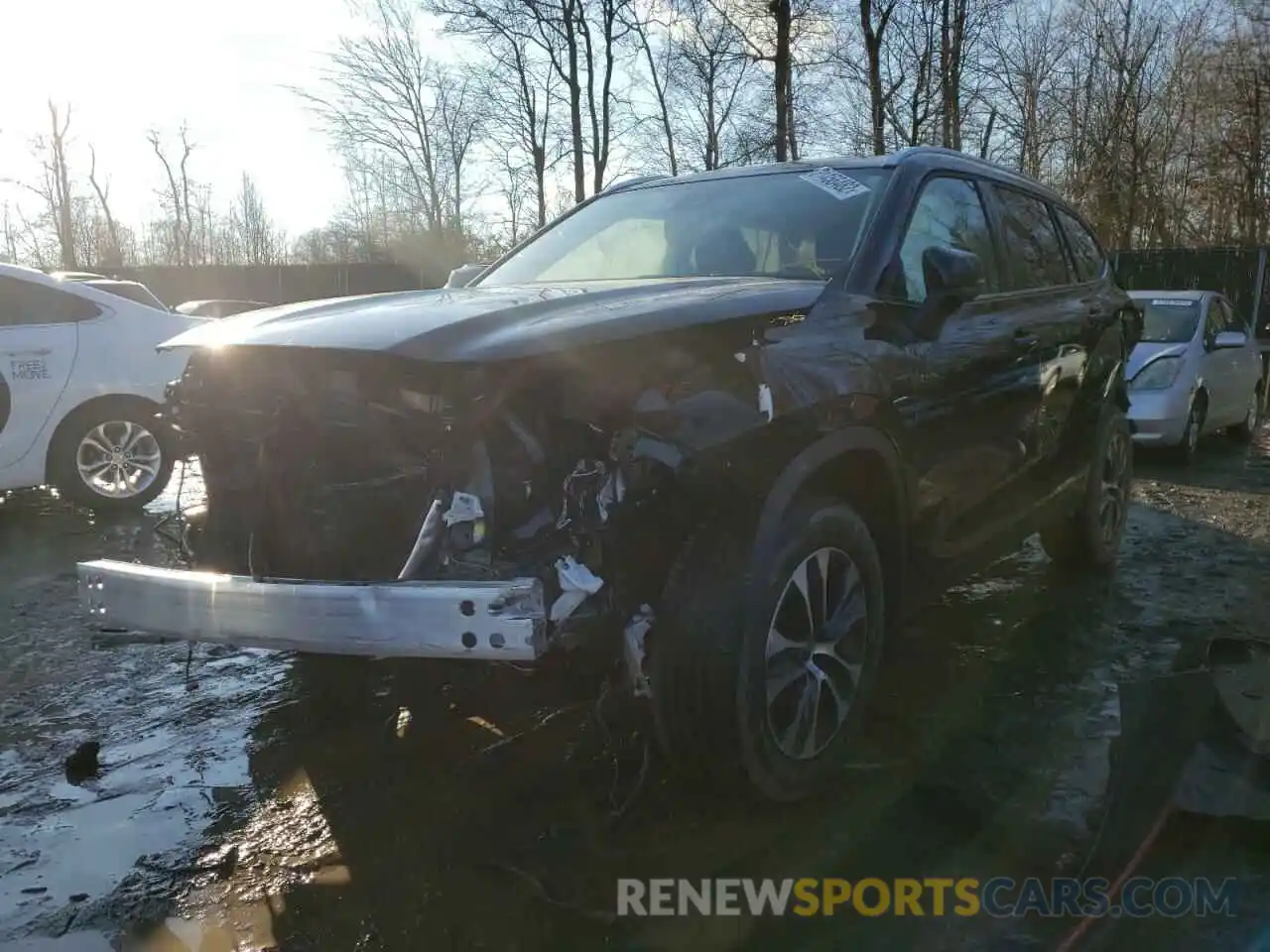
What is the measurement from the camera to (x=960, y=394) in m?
3.43

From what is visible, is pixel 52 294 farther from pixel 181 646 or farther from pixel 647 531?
pixel 647 531

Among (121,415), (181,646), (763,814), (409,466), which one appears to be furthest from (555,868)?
(121,415)

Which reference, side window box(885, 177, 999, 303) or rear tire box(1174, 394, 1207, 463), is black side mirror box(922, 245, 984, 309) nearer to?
side window box(885, 177, 999, 303)

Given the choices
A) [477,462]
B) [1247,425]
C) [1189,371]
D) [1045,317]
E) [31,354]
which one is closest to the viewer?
[477,462]

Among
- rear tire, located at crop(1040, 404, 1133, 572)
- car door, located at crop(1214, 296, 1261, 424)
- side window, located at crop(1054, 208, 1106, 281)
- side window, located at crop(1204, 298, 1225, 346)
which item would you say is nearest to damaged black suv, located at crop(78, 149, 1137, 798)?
rear tire, located at crop(1040, 404, 1133, 572)

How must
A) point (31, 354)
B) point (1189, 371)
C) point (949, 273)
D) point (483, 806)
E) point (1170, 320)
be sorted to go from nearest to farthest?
point (483, 806) < point (949, 273) < point (31, 354) < point (1189, 371) < point (1170, 320)

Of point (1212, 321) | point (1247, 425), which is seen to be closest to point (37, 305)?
point (1212, 321)

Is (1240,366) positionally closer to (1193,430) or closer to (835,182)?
(1193,430)

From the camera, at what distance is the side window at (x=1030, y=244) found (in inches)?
167

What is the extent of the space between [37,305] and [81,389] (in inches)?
23.8

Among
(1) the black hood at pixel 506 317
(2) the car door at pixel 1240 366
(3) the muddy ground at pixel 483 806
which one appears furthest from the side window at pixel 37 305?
(2) the car door at pixel 1240 366

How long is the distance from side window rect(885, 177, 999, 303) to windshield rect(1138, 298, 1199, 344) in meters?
6.35

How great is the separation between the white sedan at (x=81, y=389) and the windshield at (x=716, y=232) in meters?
3.42

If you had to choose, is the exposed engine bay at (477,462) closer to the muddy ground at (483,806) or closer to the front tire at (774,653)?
the front tire at (774,653)
